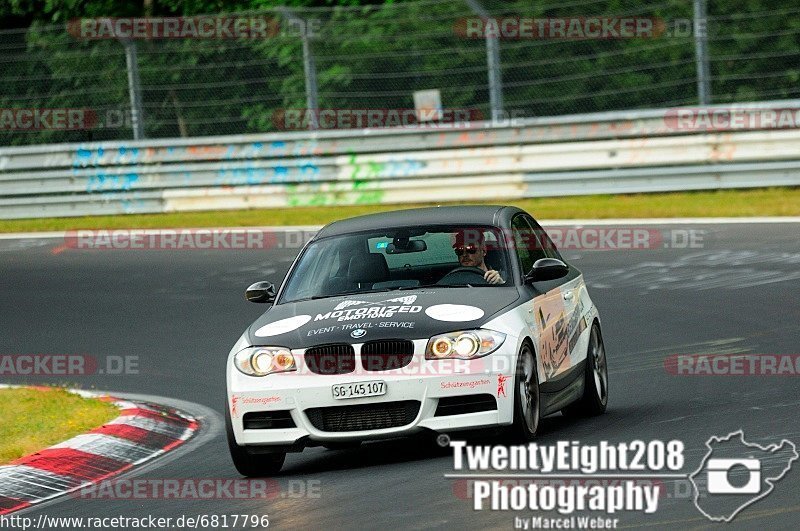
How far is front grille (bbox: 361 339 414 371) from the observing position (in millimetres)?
8185

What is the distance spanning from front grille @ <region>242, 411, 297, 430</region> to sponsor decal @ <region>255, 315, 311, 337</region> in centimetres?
48

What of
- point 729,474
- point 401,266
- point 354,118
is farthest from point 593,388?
point 354,118

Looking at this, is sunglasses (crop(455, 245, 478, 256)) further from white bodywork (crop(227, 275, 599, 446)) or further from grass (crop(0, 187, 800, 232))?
grass (crop(0, 187, 800, 232))

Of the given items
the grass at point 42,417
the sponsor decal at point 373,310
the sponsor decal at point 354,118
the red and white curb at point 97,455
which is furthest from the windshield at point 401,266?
the sponsor decal at point 354,118

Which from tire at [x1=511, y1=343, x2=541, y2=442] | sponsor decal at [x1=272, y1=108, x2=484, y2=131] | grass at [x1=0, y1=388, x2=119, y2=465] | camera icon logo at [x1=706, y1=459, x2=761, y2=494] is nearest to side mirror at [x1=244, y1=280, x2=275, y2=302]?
grass at [x1=0, y1=388, x2=119, y2=465]

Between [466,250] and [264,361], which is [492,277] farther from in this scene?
[264,361]

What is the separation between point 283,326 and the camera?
28.5 feet

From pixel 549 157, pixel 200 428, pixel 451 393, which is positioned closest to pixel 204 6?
pixel 549 157

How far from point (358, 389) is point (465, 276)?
4.57 ft

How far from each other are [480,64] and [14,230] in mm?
6951

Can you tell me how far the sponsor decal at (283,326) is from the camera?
859 centimetres

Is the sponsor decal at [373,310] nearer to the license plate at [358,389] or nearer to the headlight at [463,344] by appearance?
the headlight at [463,344]

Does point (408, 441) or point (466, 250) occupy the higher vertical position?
point (466, 250)

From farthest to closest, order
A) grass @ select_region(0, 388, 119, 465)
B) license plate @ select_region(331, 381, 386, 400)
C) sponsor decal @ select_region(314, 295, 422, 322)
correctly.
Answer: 1. grass @ select_region(0, 388, 119, 465)
2. sponsor decal @ select_region(314, 295, 422, 322)
3. license plate @ select_region(331, 381, 386, 400)
